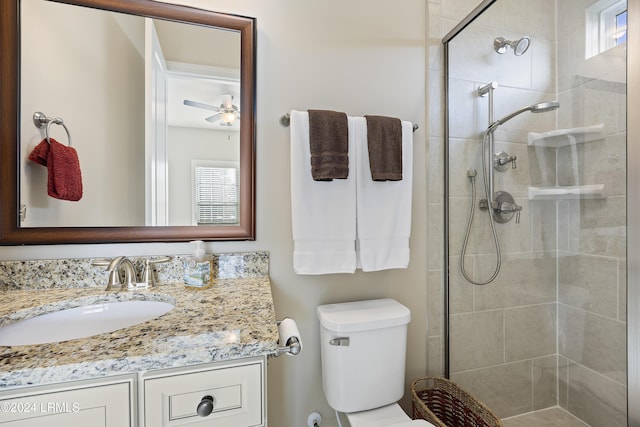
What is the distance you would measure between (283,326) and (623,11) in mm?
1363

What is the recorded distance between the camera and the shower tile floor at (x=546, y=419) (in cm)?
123

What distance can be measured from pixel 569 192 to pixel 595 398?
812mm

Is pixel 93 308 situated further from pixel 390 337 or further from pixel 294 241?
pixel 390 337

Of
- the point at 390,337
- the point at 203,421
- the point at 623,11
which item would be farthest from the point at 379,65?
the point at 203,421

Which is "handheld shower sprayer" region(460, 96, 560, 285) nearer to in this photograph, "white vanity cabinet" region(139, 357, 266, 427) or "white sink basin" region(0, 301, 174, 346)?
"white vanity cabinet" region(139, 357, 266, 427)

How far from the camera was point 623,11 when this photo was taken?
2.76 ft

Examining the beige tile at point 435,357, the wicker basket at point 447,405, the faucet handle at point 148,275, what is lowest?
the wicker basket at point 447,405

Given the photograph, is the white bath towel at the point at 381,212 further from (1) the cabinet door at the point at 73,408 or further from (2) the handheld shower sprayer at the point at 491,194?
(1) the cabinet door at the point at 73,408

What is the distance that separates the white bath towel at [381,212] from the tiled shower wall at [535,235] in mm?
243

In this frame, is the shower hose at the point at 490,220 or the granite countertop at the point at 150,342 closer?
the granite countertop at the point at 150,342

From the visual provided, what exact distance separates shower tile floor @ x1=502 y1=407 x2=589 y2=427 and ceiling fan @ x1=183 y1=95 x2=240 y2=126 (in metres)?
1.89

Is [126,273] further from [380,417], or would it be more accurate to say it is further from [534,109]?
[534,109]

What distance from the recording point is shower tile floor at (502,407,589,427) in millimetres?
1232

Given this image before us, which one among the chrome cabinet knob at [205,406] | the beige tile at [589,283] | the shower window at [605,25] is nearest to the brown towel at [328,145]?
the chrome cabinet knob at [205,406]
